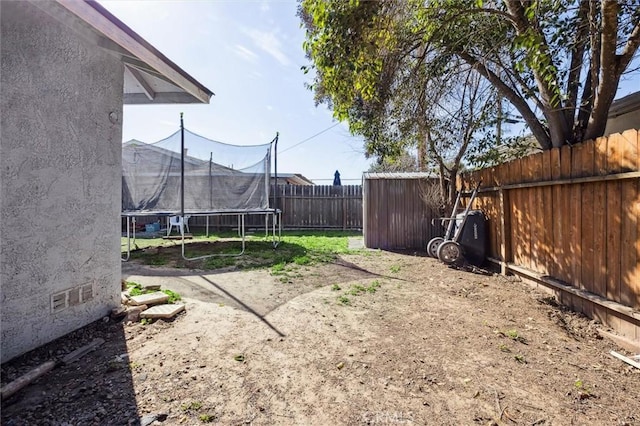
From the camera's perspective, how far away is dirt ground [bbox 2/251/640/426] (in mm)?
1670

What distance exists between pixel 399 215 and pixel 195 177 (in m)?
4.77

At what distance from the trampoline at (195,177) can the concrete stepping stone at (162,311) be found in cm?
288

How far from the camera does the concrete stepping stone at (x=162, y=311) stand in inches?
116

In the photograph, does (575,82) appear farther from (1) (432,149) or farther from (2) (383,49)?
(1) (432,149)

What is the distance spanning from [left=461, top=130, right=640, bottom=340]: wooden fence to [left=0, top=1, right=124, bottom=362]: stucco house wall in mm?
4526

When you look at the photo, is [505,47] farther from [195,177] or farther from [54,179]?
[195,177]

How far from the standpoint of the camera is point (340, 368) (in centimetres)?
215

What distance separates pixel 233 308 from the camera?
3.34m

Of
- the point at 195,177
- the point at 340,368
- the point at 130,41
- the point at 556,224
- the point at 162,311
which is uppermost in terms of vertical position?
the point at 130,41

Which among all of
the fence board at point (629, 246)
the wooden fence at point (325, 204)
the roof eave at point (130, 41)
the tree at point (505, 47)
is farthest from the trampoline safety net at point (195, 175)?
the fence board at point (629, 246)

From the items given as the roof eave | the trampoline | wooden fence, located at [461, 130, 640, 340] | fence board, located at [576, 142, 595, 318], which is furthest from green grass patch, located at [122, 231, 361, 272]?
fence board, located at [576, 142, 595, 318]

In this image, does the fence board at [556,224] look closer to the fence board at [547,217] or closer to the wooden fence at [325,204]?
the fence board at [547,217]

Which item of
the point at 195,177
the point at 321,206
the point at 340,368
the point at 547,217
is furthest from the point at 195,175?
the point at 547,217

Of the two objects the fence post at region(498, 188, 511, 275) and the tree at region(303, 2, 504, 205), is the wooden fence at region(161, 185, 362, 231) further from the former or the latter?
the fence post at region(498, 188, 511, 275)
